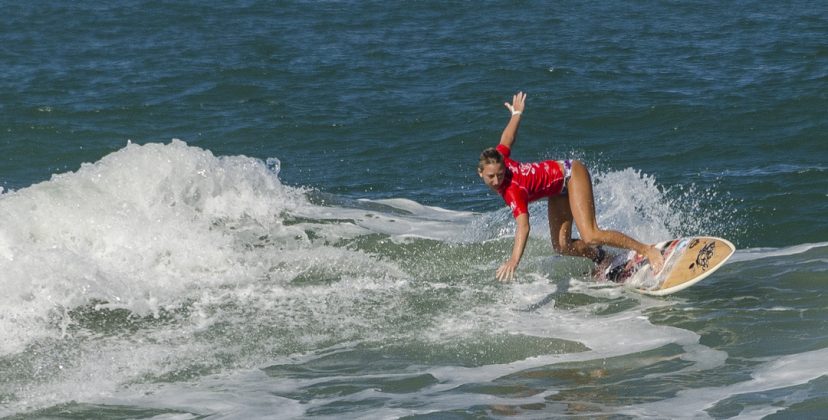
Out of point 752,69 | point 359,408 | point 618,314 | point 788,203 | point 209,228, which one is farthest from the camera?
point 752,69

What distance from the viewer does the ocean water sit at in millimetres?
8555

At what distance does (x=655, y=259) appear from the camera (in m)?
10.5

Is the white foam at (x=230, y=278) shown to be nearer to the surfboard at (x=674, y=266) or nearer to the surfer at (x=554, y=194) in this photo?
the surfboard at (x=674, y=266)

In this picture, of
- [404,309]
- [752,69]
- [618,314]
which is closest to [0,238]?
[404,309]

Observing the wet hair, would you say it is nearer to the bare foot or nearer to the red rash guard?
the red rash guard

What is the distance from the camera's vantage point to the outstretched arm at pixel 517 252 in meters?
9.18

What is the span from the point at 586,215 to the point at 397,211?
4.54m

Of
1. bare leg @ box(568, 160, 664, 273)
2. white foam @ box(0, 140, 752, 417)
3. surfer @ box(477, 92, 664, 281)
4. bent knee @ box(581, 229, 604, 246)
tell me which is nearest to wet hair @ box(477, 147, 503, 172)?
surfer @ box(477, 92, 664, 281)

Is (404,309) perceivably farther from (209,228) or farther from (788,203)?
(788,203)

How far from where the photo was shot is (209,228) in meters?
12.8

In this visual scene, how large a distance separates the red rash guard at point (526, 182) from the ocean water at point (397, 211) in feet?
3.20

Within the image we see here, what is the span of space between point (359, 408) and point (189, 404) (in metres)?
1.20

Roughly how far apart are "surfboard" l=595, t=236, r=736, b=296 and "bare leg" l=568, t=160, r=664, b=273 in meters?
0.14

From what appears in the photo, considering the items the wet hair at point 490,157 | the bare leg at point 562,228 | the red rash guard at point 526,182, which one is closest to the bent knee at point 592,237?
the bare leg at point 562,228
